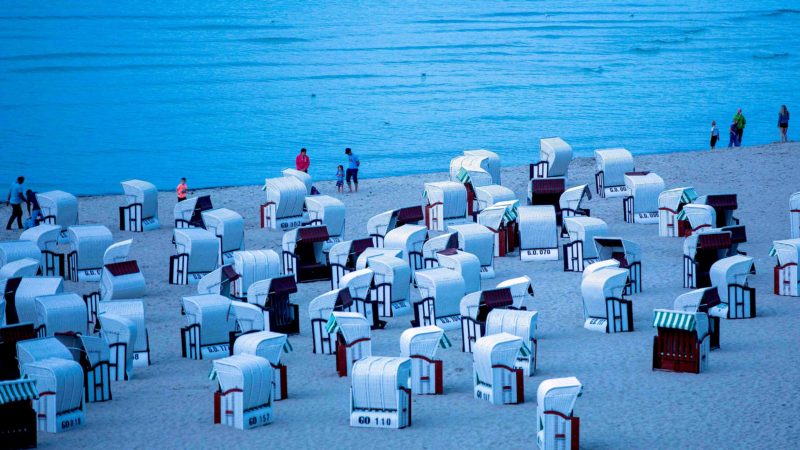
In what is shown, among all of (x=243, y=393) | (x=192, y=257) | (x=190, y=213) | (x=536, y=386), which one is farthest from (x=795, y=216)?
(x=243, y=393)

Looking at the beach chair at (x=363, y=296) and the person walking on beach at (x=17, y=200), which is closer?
the beach chair at (x=363, y=296)

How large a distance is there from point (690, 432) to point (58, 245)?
17407 mm

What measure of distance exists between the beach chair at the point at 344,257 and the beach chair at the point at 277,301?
2623 millimetres

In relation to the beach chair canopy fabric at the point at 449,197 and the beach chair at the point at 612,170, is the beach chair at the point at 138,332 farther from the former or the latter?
the beach chair at the point at 612,170

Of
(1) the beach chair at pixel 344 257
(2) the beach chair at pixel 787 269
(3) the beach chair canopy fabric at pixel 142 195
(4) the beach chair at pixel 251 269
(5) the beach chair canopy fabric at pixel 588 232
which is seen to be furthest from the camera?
(3) the beach chair canopy fabric at pixel 142 195

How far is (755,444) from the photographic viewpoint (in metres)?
14.5

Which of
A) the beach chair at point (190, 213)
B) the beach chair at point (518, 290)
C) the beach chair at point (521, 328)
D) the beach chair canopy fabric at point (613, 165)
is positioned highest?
the beach chair canopy fabric at point (613, 165)

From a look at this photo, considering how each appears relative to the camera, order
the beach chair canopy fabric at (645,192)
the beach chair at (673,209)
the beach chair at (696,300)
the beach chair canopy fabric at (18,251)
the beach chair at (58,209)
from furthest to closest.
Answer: the beach chair canopy fabric at (645,192) → the beach chair at (58,209) → the beach chair at (673,209) → the beach chair canopy fabric at (18,251) → the beach chair at (696,300)

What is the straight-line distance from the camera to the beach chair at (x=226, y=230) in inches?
1006

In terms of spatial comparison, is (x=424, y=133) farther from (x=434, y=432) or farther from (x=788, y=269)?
(x=434, y=432)

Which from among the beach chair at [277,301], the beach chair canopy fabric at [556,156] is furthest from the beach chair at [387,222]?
the beach chair canopy fabric at [556,156]

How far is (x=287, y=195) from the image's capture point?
2891 centimetres

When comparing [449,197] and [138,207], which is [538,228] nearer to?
[449,197]

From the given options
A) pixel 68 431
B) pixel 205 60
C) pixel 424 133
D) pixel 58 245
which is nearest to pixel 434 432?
pixel 68 431
